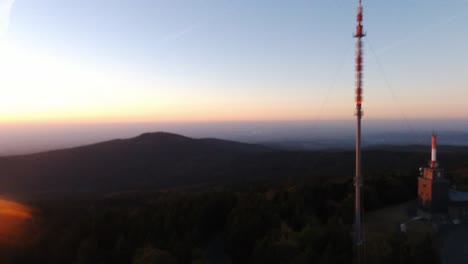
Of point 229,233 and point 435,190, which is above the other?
point 435,190

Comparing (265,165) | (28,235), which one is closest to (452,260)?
(28,235)

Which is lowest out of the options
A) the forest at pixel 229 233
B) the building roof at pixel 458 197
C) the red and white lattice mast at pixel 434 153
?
the forest at pixel 229 233

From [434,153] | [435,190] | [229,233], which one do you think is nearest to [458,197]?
[435,190]

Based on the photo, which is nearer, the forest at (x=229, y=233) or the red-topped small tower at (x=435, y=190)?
the forest at (x=229, y=233)

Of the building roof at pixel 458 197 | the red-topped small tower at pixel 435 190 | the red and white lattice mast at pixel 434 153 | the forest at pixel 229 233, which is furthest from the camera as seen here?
the building roof at pixel 458 197

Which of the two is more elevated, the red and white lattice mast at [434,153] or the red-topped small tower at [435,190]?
the red and white lattice mast at [434,153]

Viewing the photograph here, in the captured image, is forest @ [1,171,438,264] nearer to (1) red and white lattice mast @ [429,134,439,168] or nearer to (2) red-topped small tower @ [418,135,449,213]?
(2) red-topped small tower @ [418,135,449,213]

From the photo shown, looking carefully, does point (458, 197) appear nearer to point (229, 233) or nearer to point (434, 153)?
point (434, 153)

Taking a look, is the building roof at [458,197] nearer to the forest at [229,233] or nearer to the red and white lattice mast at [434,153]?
the red and white lattice mast at [434,153]

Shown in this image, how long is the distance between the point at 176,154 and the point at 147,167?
14.1 meters

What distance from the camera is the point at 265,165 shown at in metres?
85.6

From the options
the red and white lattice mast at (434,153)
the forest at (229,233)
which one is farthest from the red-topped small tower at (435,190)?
the forest at (229,233)

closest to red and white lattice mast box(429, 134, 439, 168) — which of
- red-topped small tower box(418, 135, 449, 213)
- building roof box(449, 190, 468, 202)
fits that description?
red-topped small tower box(418, 135, 449, 213)

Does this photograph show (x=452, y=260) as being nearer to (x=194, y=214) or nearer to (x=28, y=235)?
(x=194, y=214)
